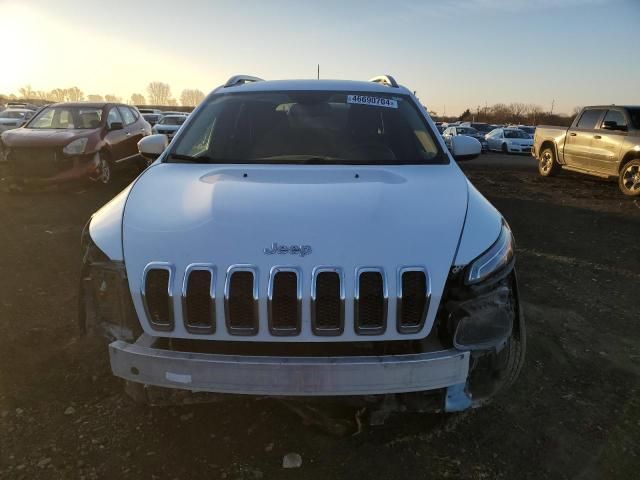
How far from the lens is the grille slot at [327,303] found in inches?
73.8

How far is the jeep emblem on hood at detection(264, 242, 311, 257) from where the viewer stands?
1949mm

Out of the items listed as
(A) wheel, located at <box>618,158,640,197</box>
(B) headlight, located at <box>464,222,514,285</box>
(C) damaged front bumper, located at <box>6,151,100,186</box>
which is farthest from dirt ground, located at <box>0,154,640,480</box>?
(A) wheel, located at <box>618,158,640,197</box>

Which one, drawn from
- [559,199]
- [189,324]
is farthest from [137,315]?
[559,199]

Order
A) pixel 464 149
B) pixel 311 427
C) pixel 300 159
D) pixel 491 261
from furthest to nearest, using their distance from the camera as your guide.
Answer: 1. pixel 464 149
2. pixel 300 159
3. pixel 311 427
4. pixel 491 261

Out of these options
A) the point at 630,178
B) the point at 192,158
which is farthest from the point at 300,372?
the point at 630,178

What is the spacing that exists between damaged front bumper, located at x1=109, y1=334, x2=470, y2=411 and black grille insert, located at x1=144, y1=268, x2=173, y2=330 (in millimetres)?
118

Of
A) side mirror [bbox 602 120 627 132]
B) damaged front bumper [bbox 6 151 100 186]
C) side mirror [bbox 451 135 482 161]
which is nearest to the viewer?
side mirror [bbox 451 135 482 161]

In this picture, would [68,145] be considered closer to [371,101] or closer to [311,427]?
[371,101]

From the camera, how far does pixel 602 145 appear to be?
35.3ft

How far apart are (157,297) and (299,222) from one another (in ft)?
2.23

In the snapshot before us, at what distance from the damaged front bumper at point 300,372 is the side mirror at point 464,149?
2125 mm

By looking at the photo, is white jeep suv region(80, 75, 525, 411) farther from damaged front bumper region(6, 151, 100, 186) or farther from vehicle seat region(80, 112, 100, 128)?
vehicle seat region(80, 112, 100, 128)

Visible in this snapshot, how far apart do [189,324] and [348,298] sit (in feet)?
2.16

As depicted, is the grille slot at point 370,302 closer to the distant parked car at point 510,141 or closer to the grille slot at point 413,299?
the grille slot at point 413,299
